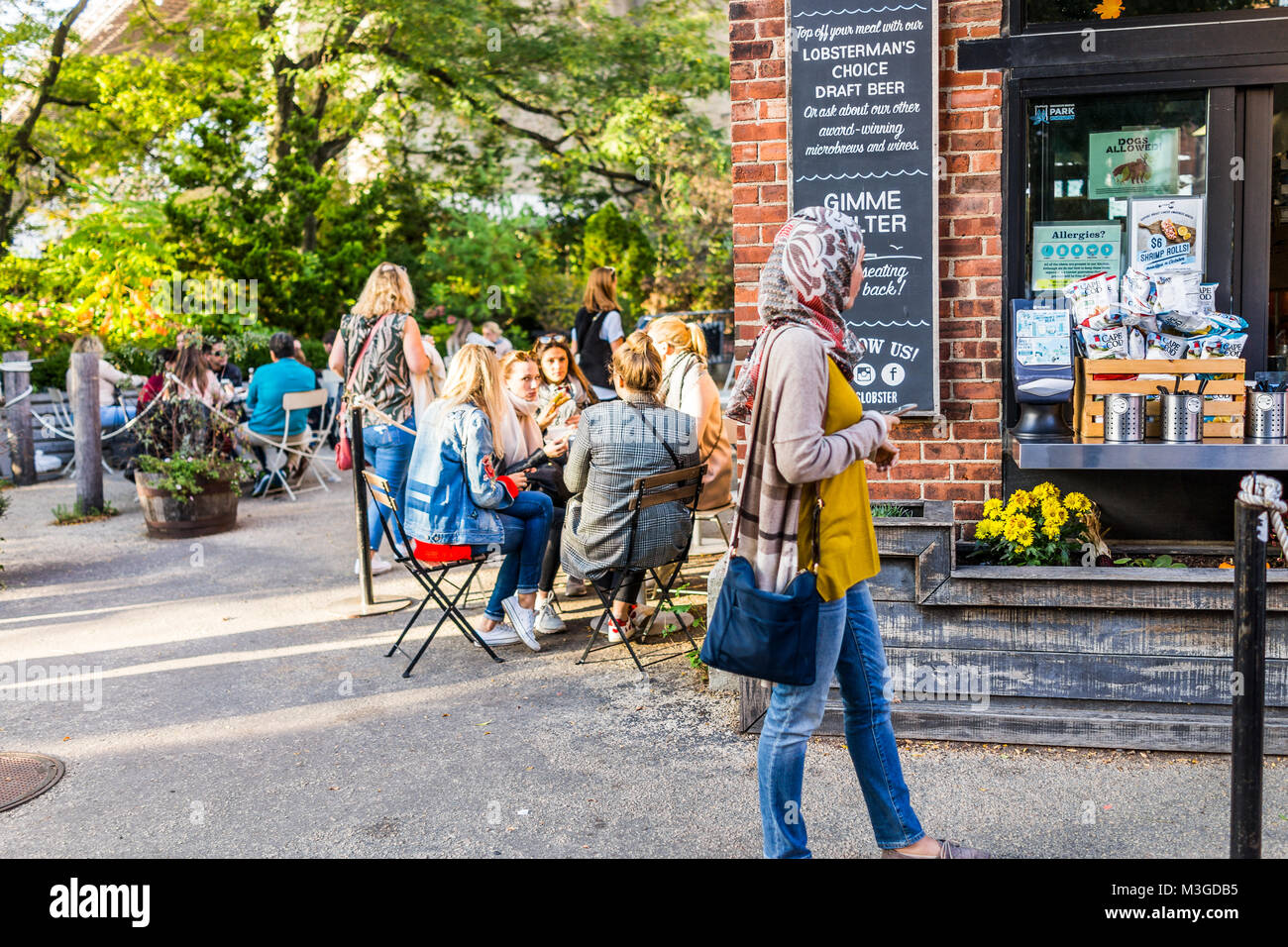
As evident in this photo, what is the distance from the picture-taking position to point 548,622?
245 inches

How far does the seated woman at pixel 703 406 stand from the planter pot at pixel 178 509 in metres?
4.54

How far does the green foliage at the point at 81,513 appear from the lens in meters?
9.86

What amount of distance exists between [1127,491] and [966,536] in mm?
780

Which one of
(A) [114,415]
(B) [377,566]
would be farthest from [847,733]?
(A) [114,415]

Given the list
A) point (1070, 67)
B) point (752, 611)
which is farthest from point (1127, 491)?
point (752, 611)

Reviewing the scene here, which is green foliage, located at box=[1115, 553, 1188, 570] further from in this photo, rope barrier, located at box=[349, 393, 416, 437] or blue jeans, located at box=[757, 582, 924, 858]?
rope barrier, located at box=[349, 393, 416, 437]

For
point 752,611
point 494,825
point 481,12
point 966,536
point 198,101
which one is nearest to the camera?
point 752,611

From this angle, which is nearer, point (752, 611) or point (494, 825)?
point (752, 611)

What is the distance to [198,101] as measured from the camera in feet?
54.4

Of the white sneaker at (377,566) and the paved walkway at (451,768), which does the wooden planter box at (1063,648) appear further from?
the white sneaker at (377,566)

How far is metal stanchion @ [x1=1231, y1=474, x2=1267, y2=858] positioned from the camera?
2.74 m

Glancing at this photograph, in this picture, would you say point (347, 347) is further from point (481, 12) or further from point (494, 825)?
point (481, 12)

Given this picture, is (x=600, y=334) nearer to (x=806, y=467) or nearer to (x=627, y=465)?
(x=627, y=465)

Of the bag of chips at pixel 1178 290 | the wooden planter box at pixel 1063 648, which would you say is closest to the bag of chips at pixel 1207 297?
the bag of chips at pixel 1178 290
